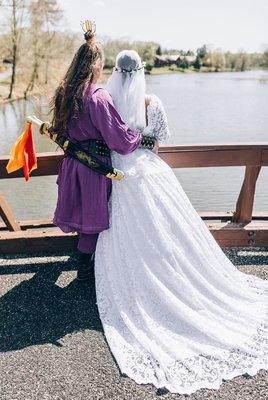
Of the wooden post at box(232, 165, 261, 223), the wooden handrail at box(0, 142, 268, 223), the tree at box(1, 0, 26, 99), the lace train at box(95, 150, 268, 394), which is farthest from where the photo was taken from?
the tree at box(1, 0, 26, 99)

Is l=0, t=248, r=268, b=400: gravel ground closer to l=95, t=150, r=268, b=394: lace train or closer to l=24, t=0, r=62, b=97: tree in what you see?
l=95, t=150, r=268, b=394: lace train

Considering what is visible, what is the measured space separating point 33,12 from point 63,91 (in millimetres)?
33620

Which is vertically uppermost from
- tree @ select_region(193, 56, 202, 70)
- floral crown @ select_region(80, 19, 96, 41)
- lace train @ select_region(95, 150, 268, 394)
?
floral crown @ select_region(80, 19, 96, 41)

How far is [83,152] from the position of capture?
3.12m

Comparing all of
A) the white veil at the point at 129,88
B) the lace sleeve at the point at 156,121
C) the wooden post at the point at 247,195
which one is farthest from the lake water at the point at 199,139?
the wooden post at the point at 247,195

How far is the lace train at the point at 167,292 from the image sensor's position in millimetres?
2553

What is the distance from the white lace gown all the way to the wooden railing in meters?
0.60

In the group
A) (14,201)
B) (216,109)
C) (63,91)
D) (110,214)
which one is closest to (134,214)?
(110,214)

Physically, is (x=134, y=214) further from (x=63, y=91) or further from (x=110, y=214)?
(x=63, y=91)

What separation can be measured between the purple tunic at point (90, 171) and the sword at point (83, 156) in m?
0.05

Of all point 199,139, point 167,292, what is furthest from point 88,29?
point 199,139

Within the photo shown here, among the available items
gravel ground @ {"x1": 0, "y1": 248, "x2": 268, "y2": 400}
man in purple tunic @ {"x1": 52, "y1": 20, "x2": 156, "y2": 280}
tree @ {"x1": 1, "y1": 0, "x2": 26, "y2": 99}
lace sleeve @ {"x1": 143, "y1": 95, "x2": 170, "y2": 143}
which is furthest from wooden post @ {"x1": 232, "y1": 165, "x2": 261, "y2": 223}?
tree @ {"x1": 1, "y1": 0, "x2": 26, "y2": 99}

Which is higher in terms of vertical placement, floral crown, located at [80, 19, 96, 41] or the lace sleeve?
floral crown, located at [80, 19, 96, 41]

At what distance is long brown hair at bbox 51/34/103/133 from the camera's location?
293 cm
